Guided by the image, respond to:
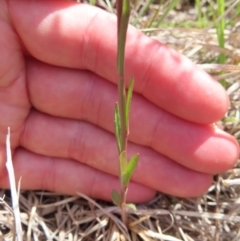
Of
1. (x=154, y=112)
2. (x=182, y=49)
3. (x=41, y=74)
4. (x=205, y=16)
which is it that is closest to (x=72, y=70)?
(x=41, y=74)

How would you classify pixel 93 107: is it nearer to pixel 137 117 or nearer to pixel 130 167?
pixel 137 117

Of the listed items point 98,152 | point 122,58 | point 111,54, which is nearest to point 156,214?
point 98,152

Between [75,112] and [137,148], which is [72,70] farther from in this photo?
[137,148]

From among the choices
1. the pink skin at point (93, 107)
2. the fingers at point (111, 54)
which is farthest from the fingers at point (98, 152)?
the fingers at point (111, 54)

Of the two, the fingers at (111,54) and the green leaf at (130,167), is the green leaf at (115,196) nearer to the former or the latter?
the green leaf at (130,167)

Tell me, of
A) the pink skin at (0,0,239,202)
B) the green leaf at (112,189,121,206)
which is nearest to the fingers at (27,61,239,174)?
the pink skin at (0,0,239,202)

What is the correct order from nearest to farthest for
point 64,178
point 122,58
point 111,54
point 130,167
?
point 122,58 → point 130,167 → point 111,54 → point 64,178

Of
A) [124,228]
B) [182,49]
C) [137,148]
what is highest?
[182,49]
